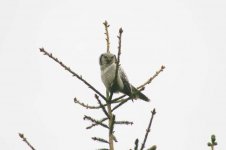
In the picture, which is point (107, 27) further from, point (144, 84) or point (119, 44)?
point (119, 44)

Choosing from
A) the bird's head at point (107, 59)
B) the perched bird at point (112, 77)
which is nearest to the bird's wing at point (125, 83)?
the perched bird at point (112, 77)

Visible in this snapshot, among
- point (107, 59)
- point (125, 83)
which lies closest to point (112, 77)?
point (125, 83)

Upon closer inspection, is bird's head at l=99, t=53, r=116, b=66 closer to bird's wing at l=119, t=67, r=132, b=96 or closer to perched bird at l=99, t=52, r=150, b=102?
perched bird at l=99, t=52, r=150, b=102

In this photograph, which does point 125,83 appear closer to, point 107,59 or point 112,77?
point 112,77

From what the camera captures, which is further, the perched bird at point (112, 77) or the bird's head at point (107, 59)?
the bird's head at point (107, 59)

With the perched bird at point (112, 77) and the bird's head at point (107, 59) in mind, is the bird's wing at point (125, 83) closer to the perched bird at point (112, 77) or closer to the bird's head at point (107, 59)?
the perched bird at point (112, 77)

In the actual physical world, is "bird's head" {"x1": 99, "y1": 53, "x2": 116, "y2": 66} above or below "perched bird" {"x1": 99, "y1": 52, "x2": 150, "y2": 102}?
above

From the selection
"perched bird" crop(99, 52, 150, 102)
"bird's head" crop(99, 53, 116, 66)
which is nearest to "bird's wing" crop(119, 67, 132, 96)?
"perched bird" crop(99, 52, 150, 102)

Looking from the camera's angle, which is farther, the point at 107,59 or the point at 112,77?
the point at 107,59

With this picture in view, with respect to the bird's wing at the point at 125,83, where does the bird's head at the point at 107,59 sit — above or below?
above

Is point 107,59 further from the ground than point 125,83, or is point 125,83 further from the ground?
point 107,59

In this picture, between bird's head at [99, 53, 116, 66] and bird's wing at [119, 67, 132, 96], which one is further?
bird's head at [99, 53, 116, 66]

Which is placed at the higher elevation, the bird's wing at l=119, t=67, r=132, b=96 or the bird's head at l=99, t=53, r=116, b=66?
the bird's head at l=99, t=53, r=116, b=66

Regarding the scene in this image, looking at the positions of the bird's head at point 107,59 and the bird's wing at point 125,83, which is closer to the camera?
the bird's wing at point 125,83
